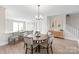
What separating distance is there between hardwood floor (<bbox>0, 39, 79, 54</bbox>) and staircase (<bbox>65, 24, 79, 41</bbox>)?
185 mm

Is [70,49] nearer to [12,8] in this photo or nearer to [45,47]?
[45,47]

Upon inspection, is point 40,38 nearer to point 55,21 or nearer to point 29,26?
point 29,26

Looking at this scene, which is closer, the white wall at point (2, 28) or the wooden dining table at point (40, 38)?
the white wall at point (2, 28)

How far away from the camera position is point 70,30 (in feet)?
8.77

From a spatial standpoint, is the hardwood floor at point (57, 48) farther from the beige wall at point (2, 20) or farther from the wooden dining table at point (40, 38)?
the beige wall at point (2, 20)

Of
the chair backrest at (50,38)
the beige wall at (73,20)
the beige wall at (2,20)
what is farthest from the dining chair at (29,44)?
the beige wall at (73,20)

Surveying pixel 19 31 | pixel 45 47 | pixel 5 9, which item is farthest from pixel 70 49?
pixel 5 9

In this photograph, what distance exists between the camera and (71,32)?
2609 millimetres

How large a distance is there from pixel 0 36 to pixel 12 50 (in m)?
0.49

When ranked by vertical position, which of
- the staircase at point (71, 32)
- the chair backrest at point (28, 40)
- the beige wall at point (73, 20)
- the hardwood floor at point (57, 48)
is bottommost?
the hardwood floor at point (57, 48)

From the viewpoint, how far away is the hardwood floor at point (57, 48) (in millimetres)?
2066

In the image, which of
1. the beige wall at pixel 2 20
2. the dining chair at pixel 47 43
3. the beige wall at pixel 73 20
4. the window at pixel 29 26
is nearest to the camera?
the beige wall at pixel 2 20

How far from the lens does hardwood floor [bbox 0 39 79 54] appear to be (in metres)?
2.07

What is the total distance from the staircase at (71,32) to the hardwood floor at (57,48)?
0.61ft
